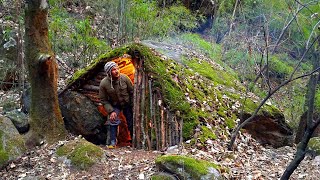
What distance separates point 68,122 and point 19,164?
1.57m

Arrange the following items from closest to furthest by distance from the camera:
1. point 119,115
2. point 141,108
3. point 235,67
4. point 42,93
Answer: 1. point 42,93
2. point 141,108
3. point 119,115
4. point 235,67

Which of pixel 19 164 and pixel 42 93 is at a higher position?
pixel 42 93

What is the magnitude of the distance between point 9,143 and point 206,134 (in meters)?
Result: 3.00

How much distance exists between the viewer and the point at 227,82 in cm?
800

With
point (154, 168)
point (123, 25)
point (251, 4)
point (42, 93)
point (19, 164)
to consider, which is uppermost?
point (251, 4)

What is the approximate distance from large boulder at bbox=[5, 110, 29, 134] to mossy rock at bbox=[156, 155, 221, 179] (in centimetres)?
276

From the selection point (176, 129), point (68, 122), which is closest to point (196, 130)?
point (176, 129)

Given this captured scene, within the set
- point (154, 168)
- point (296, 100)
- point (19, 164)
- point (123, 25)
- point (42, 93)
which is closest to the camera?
point (154, 168)

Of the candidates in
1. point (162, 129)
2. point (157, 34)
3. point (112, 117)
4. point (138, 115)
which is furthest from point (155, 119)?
point (157, 34)

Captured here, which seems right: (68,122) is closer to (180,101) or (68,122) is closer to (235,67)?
(180,101)

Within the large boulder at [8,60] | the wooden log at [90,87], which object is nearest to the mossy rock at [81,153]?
the wooden log at [90,87]

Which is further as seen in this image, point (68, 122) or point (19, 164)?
point (68, 122)

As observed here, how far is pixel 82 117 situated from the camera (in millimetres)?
6680

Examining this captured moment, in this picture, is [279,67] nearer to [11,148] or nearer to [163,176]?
[163,176]
